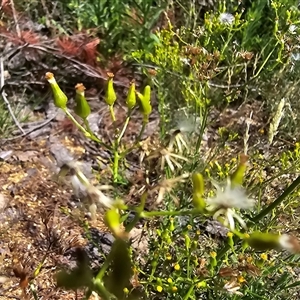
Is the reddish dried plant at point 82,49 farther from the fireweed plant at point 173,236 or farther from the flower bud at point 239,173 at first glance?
the flower bud at point 239,173

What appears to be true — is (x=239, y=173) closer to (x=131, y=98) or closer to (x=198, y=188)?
(x=198, y=188)

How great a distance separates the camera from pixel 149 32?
2494 mm

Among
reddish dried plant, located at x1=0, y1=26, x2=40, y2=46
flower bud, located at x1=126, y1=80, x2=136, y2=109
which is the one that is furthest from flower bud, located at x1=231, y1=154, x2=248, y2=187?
reddish dried plant, located at x1=0, y1=26, x2=40, y2=46

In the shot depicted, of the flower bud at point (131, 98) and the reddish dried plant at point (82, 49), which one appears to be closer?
the flower bud at point (131, 98)

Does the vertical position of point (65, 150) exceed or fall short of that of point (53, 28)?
it falls short

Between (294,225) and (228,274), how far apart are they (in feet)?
1.81

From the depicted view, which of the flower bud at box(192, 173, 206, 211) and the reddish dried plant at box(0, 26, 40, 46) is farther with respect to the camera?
the reddish dried plant at box(0, 26, 40, 46)

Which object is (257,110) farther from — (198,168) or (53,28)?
(53,28)

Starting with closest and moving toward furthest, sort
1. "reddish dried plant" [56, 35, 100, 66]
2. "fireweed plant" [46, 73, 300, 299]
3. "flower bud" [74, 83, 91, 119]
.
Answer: "fireweed plant" [46, 73, 300, 299]
"flower bud" [74, 83, 91, 119]
"reddish dried plant" [56, 35, 100, 66]

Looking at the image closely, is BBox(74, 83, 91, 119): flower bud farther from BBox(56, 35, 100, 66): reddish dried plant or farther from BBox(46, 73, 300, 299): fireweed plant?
BBox(56, 35, 100, 66): reddish dried plant

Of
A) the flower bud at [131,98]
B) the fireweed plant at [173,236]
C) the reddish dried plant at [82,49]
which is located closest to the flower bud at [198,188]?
the fireweed plant at [173,236]

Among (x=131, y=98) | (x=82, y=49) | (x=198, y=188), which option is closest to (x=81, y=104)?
(x=131, y=98)

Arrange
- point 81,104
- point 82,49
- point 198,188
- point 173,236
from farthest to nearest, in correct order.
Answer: point 82,49 < point 173,236 < point 81,104 < point 198,188

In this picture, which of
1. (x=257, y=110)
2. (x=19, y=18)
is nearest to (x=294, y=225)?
(x=257, y=110)
